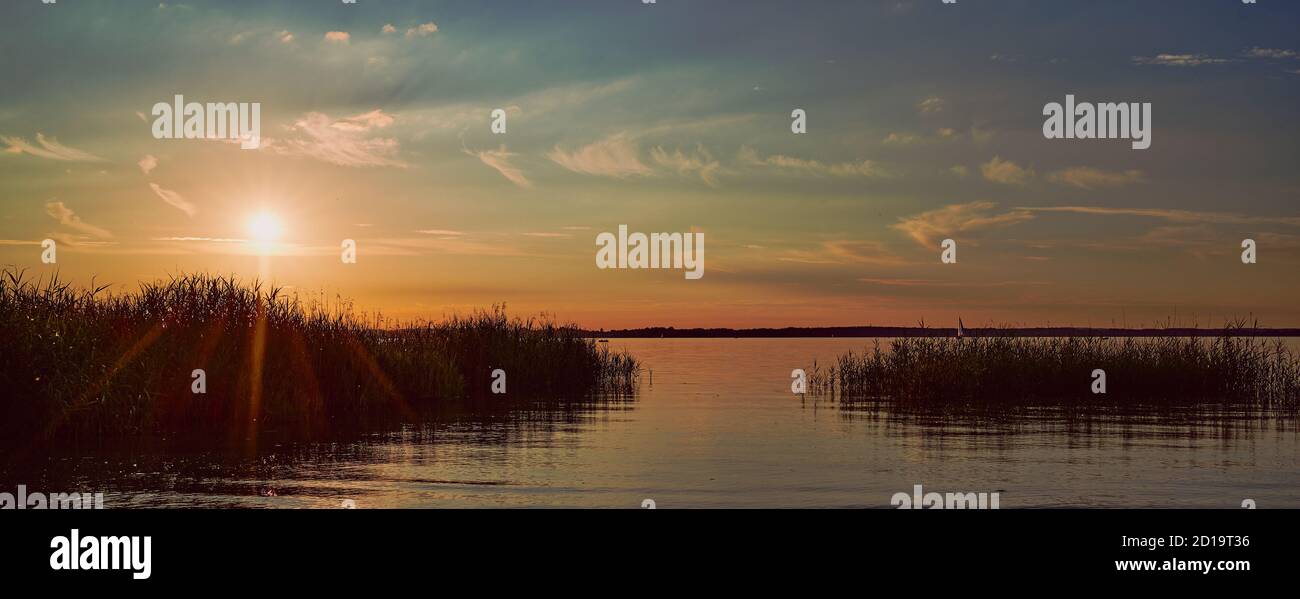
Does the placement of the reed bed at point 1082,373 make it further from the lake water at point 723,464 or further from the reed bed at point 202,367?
the reed bed at point 202,367

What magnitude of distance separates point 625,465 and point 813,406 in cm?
1370

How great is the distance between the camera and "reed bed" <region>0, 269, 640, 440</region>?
2031 centimetres

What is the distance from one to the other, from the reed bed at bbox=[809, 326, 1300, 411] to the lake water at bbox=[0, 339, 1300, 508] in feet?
18.2

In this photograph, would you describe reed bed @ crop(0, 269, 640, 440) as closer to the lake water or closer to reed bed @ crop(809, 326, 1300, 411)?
the lake water

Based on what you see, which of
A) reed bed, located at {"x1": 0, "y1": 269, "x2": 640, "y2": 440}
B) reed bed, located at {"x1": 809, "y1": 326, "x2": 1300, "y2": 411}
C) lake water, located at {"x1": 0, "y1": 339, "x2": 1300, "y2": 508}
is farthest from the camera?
reed bed, located at {"x1": 809, "y1": 326, "x2": 1300, "y2": 411}

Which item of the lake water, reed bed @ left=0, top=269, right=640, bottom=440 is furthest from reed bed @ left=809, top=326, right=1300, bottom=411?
reed bed @ left=0, top=269, right=640, bottom=440

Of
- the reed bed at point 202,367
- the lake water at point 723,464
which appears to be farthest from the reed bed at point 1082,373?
the reed bed at point 202,367

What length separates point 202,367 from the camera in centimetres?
2319

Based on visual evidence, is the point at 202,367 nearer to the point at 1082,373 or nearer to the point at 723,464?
the point at 723,464

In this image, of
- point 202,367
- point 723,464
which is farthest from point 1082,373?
point 202,367

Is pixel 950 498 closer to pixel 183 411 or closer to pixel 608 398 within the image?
pixel 183 411

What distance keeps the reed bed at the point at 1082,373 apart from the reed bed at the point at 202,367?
12297 mm
